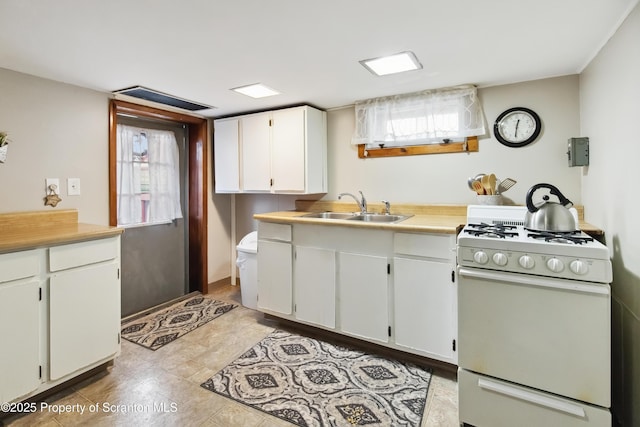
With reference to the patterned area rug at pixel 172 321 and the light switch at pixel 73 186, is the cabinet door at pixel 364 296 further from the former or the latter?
the light switch at pixel 73 186

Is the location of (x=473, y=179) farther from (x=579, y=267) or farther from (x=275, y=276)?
(x=275, y=276)

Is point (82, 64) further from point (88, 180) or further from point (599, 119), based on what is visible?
point (599, 119)

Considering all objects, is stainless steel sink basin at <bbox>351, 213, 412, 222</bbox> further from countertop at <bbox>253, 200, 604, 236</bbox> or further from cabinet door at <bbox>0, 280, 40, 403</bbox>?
cabinet door at <bbox>0, 280, 40, 403</bbox>

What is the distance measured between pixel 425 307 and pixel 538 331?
0.71 m

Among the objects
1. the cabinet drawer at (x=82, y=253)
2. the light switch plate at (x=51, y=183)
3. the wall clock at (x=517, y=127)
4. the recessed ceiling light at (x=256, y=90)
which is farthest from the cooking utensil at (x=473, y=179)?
the light switch plate at (x=51, y=183)

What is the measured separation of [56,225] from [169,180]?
120 cm

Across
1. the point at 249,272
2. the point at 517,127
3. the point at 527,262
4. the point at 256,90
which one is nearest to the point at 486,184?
the point at 517,127

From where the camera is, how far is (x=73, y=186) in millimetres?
2414

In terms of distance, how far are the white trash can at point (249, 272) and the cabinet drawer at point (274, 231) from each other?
0.28 meters

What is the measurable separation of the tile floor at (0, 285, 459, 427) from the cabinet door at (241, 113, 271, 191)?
1507mm

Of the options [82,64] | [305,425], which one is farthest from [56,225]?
[305,425]

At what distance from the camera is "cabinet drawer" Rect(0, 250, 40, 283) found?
1575 mm

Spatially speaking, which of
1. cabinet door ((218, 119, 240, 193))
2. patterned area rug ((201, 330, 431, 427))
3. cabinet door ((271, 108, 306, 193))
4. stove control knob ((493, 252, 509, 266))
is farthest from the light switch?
stove control knob ((493, 252, 509, 266))

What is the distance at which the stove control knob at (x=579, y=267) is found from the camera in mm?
1316
